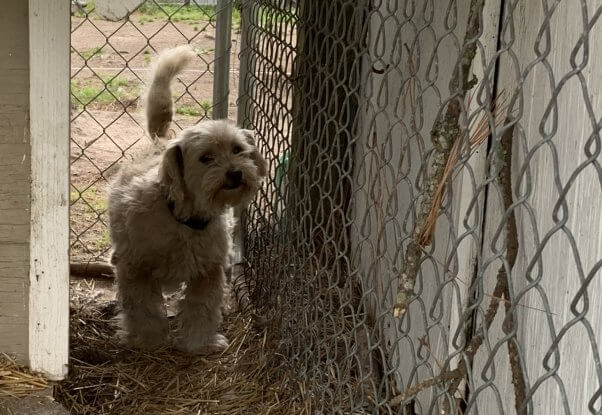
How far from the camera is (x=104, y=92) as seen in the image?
7992 millimetres

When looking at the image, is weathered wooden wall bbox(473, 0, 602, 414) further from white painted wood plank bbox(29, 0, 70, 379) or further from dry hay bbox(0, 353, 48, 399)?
dry hay bbox(0, 353, 48, 399)

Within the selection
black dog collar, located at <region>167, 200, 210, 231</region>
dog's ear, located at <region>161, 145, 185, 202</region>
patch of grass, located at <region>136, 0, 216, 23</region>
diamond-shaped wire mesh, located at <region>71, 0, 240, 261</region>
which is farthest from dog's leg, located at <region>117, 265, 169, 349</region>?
patch of grass, located at <region>136, 0, 216, 23</region>

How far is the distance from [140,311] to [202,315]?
276 millimetres

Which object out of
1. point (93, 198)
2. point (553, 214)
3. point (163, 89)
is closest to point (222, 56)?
point (163, 89)

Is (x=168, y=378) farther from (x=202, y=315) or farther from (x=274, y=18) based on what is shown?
(x=274, y=18)

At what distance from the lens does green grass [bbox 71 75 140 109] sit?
305 inches

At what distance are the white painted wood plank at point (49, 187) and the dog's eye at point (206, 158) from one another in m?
1.25

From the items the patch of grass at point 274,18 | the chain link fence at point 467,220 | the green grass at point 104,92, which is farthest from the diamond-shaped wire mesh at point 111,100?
the chain link fence at point 467,220

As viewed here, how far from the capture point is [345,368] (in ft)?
11.7

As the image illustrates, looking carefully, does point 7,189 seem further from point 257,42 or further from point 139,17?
point 139,17

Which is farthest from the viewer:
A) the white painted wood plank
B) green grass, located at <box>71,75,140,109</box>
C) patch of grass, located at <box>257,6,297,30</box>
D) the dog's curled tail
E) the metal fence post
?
green grass, located at <box>71,75,140,109</box>

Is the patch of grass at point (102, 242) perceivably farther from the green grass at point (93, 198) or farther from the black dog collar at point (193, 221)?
the black dog collar at point (193, 221)

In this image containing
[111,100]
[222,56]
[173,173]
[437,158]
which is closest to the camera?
[437,158]

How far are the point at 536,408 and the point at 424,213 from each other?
609mm
